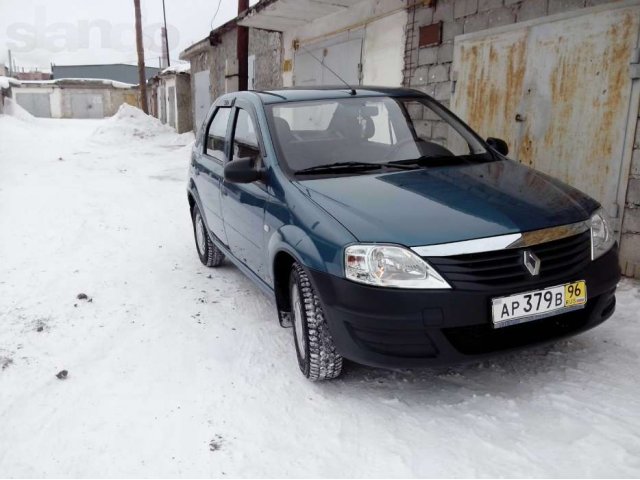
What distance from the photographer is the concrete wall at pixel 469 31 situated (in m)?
4.44

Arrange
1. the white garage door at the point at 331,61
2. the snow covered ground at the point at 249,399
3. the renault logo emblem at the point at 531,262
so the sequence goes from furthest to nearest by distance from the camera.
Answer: the white garage door at the point at 331,61 < the renault logo emblem at the point at 531,262 < the snow covered ground at the point at 249,399

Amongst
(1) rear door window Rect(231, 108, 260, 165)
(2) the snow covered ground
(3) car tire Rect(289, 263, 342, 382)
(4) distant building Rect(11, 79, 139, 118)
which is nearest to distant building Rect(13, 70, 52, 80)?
(4) distant building Rect(11, 79, 139, 118)

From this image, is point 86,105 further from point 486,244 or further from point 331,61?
point 486,244

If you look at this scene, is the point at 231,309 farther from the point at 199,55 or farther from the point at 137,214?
the point at 199,55

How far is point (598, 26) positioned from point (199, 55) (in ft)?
54.1

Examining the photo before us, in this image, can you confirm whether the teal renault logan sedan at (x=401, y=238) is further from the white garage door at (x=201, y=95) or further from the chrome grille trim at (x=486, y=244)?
the white garage door at (x=201, y=95)

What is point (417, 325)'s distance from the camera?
237 centimetres

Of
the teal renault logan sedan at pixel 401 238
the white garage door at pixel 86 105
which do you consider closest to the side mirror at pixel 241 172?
the teal renault logan sedan at pixel 401 238

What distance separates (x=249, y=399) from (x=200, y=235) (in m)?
2.66

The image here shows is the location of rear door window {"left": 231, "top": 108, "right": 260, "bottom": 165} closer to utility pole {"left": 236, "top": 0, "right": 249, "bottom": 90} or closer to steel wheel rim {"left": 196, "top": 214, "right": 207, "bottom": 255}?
steel wheel rim {"left": 196, "top": 214, "right": 207, "bottom": 255}

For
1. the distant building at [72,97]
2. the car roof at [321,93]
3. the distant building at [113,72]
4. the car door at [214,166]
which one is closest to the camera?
the car roof at [321,93]

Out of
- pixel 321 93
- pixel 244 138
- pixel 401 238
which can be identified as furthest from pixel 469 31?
pixel 401 238

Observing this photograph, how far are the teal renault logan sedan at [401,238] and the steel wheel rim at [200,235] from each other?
1.41 meters

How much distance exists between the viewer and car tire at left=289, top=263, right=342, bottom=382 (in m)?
2.74
